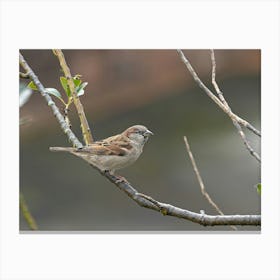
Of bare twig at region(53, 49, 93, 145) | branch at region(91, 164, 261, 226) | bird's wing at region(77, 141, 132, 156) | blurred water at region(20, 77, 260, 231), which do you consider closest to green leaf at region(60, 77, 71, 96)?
bare twig at region(53, 49, 93, 145)

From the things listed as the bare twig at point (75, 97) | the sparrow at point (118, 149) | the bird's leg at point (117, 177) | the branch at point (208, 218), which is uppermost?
the bare twig at point (75, 97)

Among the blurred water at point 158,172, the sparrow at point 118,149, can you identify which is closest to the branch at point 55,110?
the sparrow at point 118,149

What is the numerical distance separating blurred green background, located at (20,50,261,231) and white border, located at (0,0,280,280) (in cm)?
8

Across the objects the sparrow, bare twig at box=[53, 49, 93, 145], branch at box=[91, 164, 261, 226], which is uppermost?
bare twig at box=[53, 49, 93, 145]

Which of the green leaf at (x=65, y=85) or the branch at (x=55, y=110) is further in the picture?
the green leaf at (x=65, y=85)

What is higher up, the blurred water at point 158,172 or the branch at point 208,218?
the blurred water at point 158,172

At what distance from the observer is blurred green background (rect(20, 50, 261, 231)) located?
3.04m

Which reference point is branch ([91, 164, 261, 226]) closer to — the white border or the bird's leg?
the bird's leg

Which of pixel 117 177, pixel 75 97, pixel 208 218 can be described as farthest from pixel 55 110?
pixel 208 218

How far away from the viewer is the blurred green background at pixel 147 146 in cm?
304

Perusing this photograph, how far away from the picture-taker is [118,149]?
278cm

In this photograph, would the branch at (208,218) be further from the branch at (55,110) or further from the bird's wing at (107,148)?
the bird's wing at (107,148)
